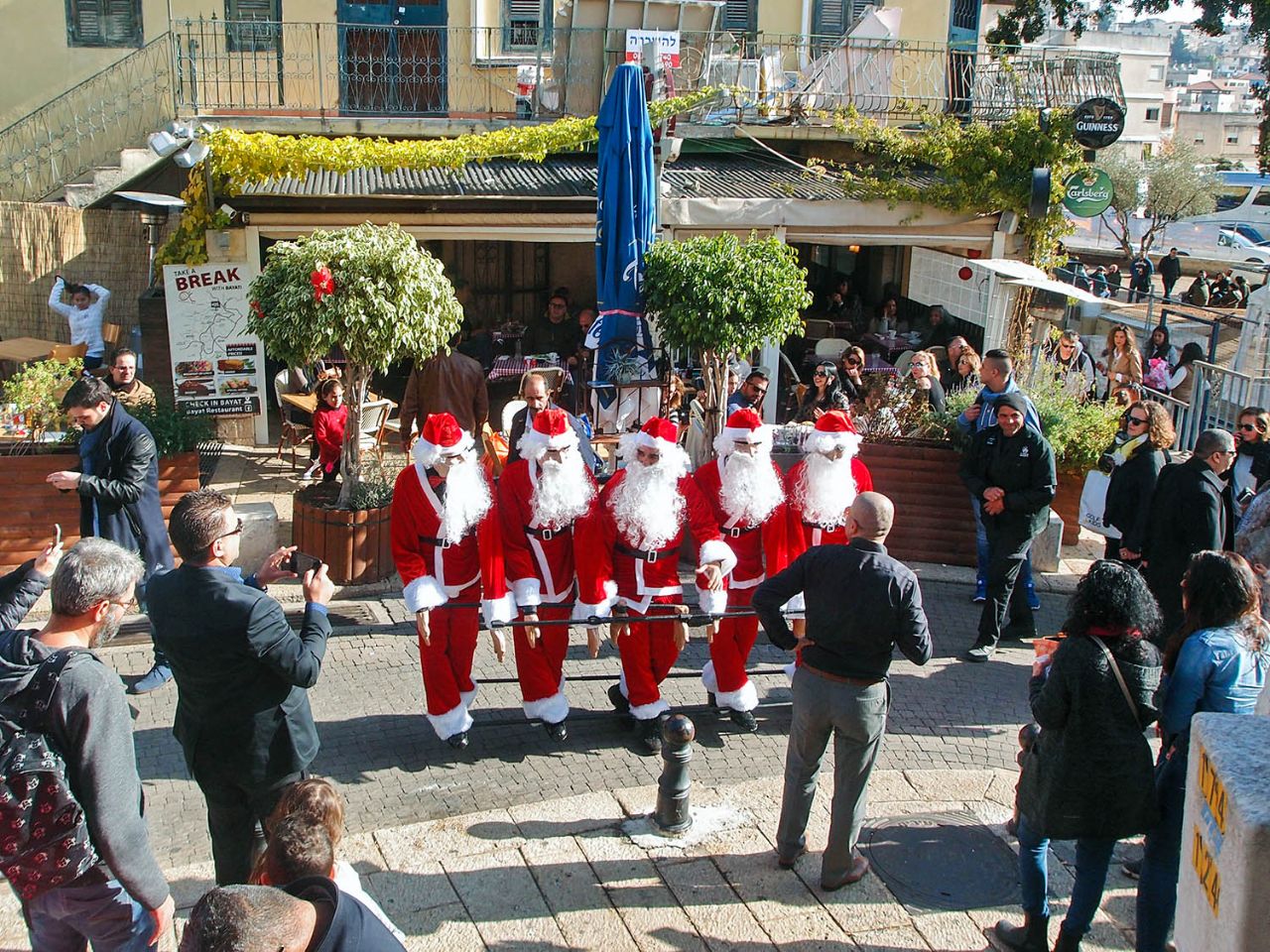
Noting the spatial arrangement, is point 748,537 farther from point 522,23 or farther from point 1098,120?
point 522,23

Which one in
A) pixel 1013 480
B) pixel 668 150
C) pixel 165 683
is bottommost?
pixel 165 683

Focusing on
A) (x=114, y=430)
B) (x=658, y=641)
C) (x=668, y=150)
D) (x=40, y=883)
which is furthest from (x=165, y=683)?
(x=668, y=150)

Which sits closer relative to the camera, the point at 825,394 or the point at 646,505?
the point at 646,505

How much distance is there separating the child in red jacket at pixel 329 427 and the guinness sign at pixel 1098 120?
8.80 metres

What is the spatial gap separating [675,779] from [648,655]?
3.34 ft

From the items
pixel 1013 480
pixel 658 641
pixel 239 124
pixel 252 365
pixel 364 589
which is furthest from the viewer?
pixel 239 124

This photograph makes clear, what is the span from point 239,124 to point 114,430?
7.54m

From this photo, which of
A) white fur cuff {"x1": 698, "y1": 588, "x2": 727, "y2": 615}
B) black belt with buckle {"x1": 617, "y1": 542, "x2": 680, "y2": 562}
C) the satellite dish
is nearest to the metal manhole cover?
white fur cuff {"x1": 698, "y1": 588, "x2": 727, "y2": 615}

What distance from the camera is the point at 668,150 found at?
40.8 ft

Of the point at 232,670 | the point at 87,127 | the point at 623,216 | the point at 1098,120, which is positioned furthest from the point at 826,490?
the point at 87,127

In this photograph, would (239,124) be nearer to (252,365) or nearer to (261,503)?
(252,365)

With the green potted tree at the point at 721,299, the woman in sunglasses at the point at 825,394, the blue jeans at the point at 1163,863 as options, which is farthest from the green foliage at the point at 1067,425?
the blue jeans at the point at 1163,863

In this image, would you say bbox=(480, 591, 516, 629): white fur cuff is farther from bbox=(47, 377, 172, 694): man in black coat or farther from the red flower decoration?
the red flower decoration

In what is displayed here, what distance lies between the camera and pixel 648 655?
632cm
